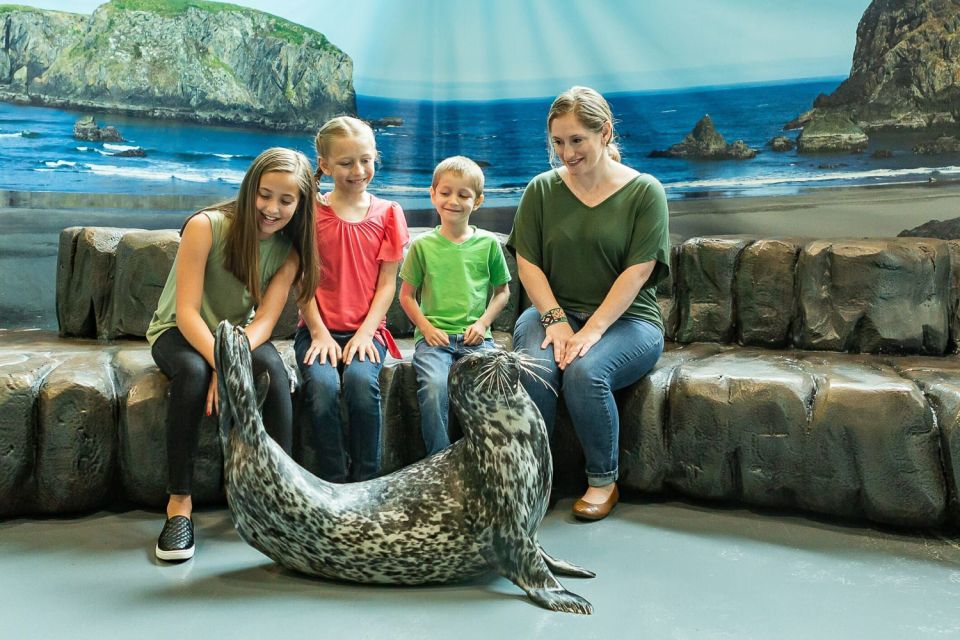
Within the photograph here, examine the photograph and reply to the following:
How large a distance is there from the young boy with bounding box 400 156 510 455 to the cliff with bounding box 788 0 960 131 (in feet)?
8.97

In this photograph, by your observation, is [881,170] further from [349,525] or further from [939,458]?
[349,525]

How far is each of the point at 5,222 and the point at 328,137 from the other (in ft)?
8.26

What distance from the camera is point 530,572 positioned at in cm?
227

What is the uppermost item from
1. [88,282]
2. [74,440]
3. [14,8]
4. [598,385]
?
[14,8]

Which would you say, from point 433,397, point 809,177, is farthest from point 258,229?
point 809,177

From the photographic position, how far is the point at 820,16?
492cm

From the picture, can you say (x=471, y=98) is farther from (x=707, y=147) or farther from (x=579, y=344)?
(x=579, y=344)

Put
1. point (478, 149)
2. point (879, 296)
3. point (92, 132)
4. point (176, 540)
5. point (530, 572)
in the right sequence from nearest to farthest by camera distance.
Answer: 1. point (530, 572)
2. point (176, 540)
3. point (879, 296)
4. point (92, 132)
5. point (478, 149)

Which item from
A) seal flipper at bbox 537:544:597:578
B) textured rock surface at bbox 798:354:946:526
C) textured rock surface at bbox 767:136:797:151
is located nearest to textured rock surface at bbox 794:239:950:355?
textured rock surface at bbox 798:354:946:526

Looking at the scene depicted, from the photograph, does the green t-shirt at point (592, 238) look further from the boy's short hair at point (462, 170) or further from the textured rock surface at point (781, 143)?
the textured rock surface at point (781, 143)

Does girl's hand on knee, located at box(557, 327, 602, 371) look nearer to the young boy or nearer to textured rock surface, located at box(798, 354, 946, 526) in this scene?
the young boy

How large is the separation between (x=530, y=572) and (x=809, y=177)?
11.4 feet

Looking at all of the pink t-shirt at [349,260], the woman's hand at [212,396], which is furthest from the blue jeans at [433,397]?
the woman's hand at [212,396]

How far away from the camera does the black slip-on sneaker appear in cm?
253
